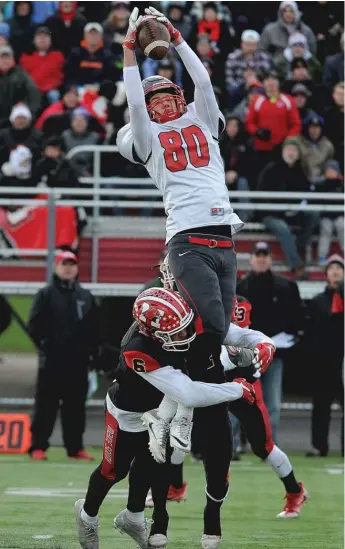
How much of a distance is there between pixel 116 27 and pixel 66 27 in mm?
682

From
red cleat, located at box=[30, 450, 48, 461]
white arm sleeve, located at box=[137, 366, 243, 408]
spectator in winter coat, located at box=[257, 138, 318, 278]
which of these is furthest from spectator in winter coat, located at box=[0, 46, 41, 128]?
white arm sleeve, located at box=[137, 366, 243, 408]

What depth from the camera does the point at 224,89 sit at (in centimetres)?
1688

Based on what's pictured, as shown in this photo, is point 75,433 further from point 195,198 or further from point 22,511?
point 195,198

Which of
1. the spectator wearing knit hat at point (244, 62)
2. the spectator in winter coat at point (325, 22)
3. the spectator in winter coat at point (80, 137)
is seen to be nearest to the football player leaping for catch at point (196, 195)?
the spectator in winter coat at point (80, 137)

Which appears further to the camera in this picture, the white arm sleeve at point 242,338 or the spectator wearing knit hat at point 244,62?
the spectator wearing knit hat at point 244,62

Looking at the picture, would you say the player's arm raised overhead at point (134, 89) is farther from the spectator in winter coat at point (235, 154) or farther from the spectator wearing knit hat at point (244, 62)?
the spectator wearing knit hat at point (244, 62)

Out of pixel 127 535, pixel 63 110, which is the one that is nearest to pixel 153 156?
pixel 127 535

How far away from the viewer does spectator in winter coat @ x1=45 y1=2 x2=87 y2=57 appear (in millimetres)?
17625

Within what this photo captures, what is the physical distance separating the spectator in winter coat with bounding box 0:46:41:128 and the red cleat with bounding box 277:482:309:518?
8.18 m

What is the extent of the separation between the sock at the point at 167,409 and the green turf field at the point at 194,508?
0.93 meters

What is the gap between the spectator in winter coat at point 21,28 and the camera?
57.8ft

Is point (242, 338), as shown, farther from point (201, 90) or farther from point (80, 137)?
point (80, 137)

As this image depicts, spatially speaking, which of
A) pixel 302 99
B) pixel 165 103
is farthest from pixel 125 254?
pixel 165 103

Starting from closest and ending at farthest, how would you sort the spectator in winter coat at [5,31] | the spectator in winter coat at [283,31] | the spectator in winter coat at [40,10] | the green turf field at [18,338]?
1. the spectator in winter coat at [5,31]
2. the spectator in winter coat at [283,31]
3. the spectator in winter coat at [40,10]
4. the green turf field at [18,338]
